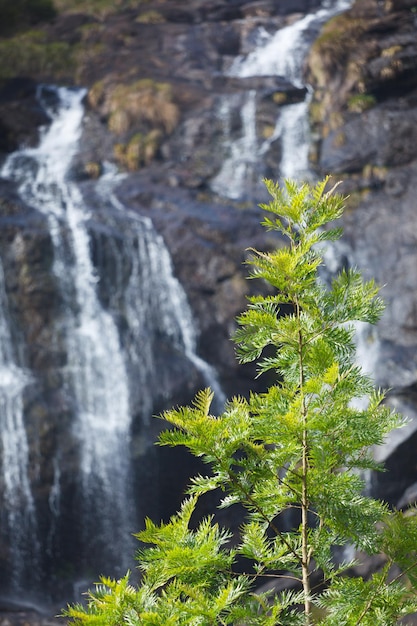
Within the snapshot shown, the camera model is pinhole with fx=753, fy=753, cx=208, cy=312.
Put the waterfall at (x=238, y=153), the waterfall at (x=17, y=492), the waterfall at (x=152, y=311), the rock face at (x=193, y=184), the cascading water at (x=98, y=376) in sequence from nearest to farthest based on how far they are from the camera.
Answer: the waterfall at (x=17, y=492) < the cascading water at (x=98, y=376) < the rock face at (x=193, y=184) < the waterfall at (x=152, y=311) < the waterfall at (x=238, y=153)

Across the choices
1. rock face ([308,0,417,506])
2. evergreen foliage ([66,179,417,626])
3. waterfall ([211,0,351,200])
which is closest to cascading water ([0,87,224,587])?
waterfall ([211,0,351,200])

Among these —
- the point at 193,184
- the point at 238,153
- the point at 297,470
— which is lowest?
the point at 193,184

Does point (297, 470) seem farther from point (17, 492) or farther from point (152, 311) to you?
point (152, 311)

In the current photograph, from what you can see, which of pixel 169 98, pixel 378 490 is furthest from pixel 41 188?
pixel 378 490

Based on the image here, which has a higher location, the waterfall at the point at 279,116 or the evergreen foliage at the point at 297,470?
the evergreen foliage at the point at 297,470

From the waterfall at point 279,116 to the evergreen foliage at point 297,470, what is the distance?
15069 mm

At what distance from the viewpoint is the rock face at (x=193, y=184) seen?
15062 mm

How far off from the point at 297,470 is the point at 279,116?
19.7m

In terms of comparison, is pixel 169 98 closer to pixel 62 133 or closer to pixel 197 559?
pixel 62 133

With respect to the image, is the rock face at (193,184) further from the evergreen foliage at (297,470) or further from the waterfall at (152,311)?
the evergreen foliage at (297,470)

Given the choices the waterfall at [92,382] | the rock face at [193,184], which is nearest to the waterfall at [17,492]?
the rock face at [193,184]

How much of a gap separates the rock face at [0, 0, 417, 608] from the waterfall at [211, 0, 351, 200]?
0.08 metres

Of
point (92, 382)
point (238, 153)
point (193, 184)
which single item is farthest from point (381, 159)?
point (92, 382)

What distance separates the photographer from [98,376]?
51.4ft
